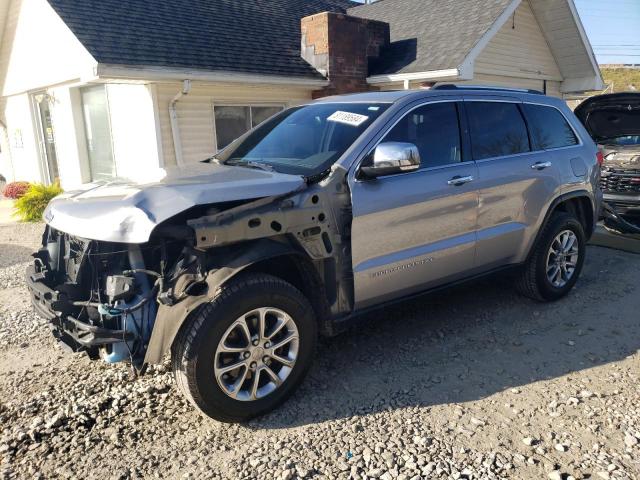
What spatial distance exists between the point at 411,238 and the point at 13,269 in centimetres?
556

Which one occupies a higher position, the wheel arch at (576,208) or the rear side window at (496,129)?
the rear side window at (496,129)

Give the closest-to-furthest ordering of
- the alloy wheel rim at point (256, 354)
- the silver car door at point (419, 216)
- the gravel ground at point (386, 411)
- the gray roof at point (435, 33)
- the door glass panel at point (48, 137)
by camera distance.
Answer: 1. the gravel ground at point (386, 411)
2. the alloy wheel rim at point (256, 354)
3. the silver car door at point (419, 216)
4. the gray roof at point (435, 33)
5. the door glass panel at point (48, 137)

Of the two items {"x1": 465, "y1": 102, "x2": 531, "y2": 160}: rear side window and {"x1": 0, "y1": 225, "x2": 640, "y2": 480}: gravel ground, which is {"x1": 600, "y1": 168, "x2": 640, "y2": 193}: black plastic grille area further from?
{"x1": 465, "y1": 102, "x2": 531, "y2": 160}: rear side window

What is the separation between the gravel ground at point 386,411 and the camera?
9.25ft

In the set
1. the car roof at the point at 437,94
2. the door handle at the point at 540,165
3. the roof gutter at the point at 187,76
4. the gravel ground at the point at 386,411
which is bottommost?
the gravel ground at the point at 386,411

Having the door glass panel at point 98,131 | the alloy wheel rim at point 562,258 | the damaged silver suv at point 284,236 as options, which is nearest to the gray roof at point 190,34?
the door glass panel at point 98,131

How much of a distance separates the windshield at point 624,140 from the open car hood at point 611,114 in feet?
0.16

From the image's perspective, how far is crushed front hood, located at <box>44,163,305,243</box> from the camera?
2.85 m

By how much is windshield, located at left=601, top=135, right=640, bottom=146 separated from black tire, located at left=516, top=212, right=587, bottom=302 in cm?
363

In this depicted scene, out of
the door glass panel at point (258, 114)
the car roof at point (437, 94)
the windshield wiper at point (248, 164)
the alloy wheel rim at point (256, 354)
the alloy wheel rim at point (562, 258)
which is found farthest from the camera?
the door glass panel at point (258, 114)

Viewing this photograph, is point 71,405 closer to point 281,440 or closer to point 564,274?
point 281,440

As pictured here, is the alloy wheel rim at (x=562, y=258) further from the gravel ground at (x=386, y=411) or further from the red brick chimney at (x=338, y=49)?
the red brick chimney at (x=338, y=49)

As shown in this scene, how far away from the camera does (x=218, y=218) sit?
2.89 m

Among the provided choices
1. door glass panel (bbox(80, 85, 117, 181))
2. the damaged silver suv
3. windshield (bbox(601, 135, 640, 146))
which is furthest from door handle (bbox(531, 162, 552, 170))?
door glass panel (bbox(80, 85, 117, 181))
